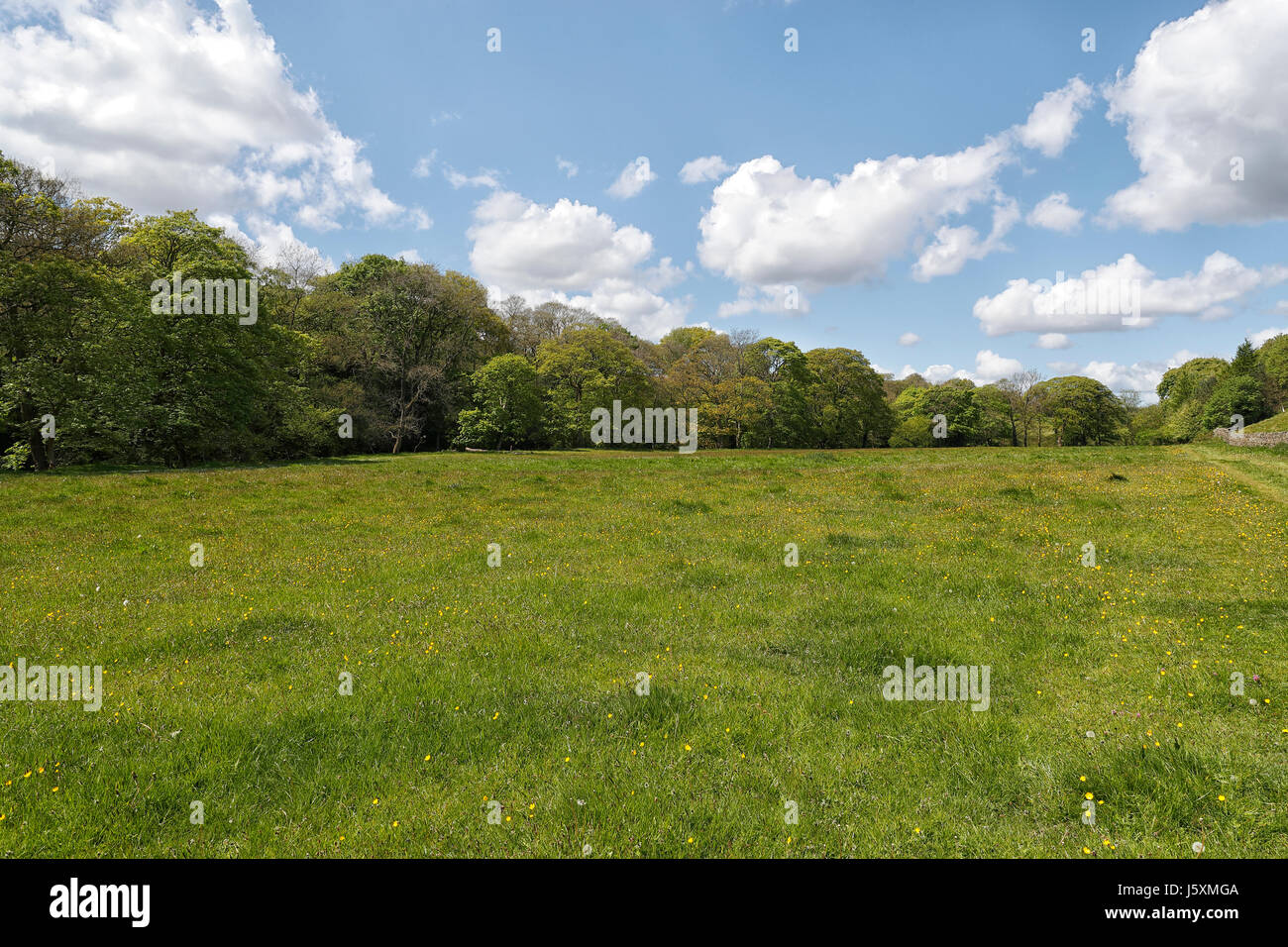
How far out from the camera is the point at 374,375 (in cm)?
6303

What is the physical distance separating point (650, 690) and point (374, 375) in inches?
2549

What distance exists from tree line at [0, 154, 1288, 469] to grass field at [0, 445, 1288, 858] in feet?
74.0

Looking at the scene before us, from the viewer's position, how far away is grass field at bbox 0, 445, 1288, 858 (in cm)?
487

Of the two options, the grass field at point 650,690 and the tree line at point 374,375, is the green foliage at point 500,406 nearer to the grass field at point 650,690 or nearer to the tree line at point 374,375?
the tree line at point 374,375

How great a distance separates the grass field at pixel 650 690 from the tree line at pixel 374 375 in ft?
74.0

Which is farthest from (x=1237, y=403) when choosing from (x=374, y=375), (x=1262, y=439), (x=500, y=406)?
(x=374, y=375)

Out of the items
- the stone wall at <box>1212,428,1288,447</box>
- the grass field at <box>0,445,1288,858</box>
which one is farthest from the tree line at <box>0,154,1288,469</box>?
the stone wall at <box>1212,428,1288,447</box>

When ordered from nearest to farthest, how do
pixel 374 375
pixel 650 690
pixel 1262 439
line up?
pixel 650 690
pixel 1262 439
pixel 374 375

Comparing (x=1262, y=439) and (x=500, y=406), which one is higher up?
(x=500, y=406)

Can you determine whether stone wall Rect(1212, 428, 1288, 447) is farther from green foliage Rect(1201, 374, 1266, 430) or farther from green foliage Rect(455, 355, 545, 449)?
green foliage Rect(455, 355, 545, 449)

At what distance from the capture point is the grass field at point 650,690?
16.0 ft

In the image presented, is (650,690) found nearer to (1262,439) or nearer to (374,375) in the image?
(1262,439)

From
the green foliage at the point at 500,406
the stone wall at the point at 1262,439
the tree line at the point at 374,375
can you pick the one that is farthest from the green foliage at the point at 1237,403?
the green foliage at the point at 500,406
